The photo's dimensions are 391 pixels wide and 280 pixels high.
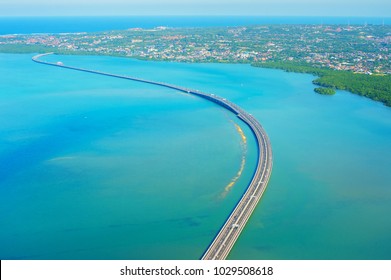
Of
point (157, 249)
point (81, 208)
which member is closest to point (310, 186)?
point (157, 249)

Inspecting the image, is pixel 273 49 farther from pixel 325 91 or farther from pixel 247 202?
pixel 247 202

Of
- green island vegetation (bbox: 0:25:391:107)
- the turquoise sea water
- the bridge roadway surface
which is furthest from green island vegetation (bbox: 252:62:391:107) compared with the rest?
the bridge roadway surface

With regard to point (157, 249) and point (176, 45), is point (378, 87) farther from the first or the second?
point (176, 45)

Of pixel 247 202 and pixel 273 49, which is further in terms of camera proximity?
pixel 273 49

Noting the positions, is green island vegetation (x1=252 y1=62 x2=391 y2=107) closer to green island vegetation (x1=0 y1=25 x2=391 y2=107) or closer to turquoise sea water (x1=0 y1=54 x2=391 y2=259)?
green island vegetation (x1=0 y1=25 x2=391 y2=107)

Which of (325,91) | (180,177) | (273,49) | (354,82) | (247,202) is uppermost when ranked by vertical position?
(273,49)

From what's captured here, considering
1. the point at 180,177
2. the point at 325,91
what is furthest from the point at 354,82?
the point at 180,177

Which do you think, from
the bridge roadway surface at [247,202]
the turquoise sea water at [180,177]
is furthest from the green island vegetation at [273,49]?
the bridge roadway surface at [247,202]
